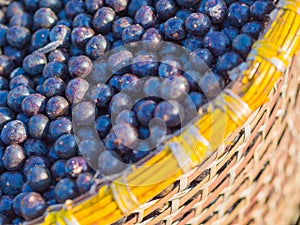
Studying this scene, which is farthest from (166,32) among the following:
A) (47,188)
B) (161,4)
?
(47,188)

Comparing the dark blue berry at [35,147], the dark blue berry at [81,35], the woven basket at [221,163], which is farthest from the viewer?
the dark blue berry at [81,35]

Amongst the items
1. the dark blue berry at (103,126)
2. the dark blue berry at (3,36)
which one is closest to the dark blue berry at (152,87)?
the dark blue berry at (103,126)

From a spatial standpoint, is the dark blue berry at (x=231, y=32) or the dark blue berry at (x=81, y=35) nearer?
the dark blue berry at (x=231, y=32)

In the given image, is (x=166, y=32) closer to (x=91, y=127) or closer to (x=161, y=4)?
(x=161, y=4)

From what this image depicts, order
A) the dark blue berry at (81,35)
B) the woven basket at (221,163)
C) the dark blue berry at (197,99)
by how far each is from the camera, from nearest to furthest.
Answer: the woven basket at (221,163) → the dark blue berry at (197,99) → the dark blue berry at (81,35)

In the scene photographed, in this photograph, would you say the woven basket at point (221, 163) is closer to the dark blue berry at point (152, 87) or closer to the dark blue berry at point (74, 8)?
the dark blue berry at point (152, 87)

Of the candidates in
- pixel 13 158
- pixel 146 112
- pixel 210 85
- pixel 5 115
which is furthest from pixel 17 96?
pixel 210 85

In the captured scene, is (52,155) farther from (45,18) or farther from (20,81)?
(45,18)

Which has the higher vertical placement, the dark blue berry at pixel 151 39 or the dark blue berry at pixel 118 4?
the dark blue berry at pixel 118 4
